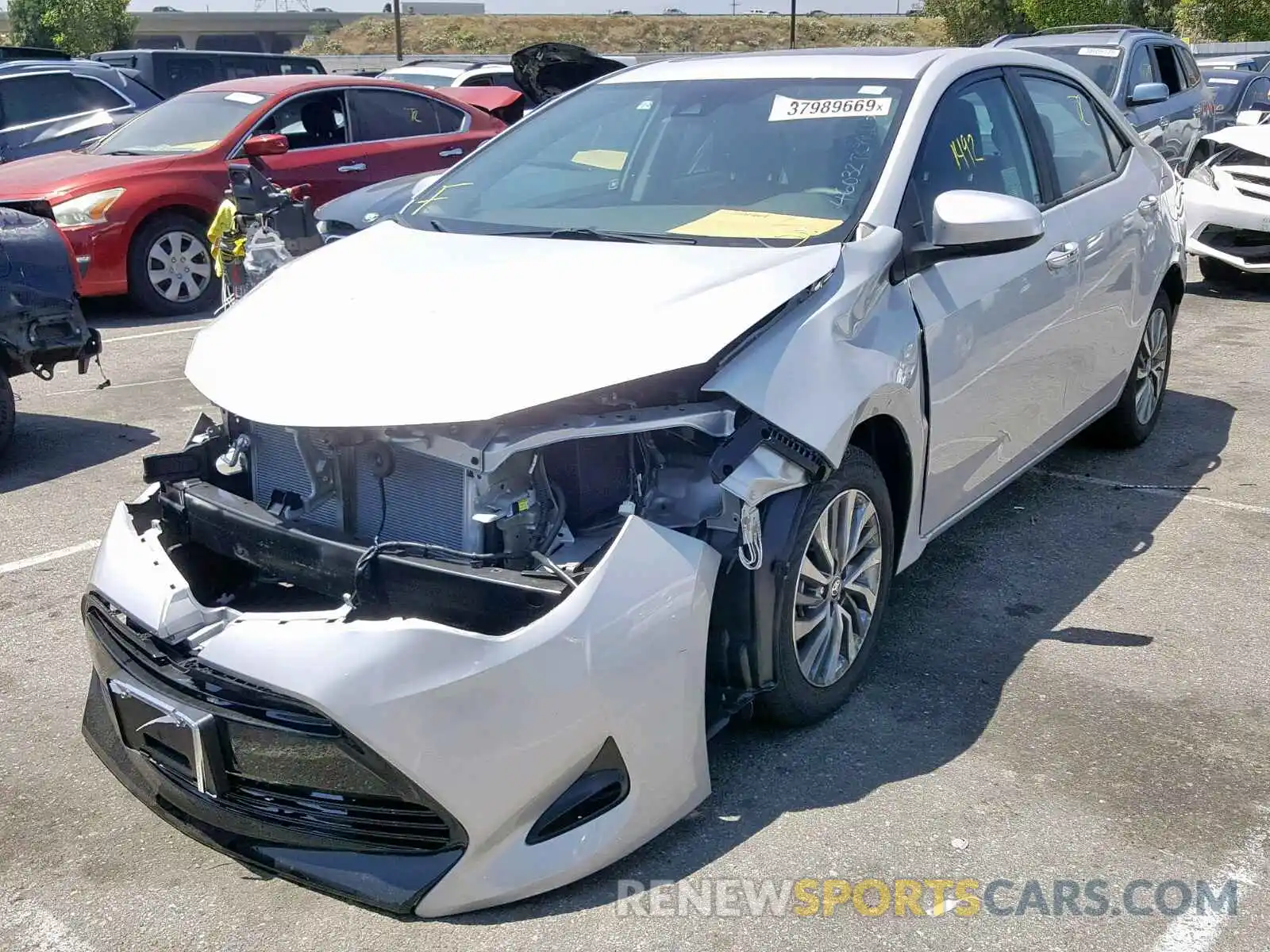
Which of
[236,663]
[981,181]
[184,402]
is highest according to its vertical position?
[981,181]

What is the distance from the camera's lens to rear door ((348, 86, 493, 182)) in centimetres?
1022

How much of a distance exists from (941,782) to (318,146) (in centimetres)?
818

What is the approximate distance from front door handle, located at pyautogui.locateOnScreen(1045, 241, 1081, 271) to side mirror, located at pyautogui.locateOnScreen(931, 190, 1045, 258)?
0.66m

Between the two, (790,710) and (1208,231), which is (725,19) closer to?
(1208,231)

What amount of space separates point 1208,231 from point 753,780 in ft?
26.2

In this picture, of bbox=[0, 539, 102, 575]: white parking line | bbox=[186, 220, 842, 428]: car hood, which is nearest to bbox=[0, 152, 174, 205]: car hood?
bbox=[0, 539, 102, 575]: white parking line

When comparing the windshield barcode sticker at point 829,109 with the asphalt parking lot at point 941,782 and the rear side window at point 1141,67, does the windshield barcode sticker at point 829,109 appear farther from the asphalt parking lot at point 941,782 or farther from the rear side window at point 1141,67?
the rear side window at point 1141,67

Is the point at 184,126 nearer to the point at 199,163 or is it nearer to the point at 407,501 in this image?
the point at 199,163

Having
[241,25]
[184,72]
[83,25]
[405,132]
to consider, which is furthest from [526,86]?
[241,25]

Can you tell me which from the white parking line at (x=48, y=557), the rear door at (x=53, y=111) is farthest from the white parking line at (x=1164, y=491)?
the rear door at (x=53, y=111)

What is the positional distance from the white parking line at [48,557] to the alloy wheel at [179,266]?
15.8ft

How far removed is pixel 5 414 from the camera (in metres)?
5.92

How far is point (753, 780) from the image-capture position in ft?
10.8

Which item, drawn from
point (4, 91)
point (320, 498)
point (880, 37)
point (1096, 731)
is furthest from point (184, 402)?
point (880, 37)
